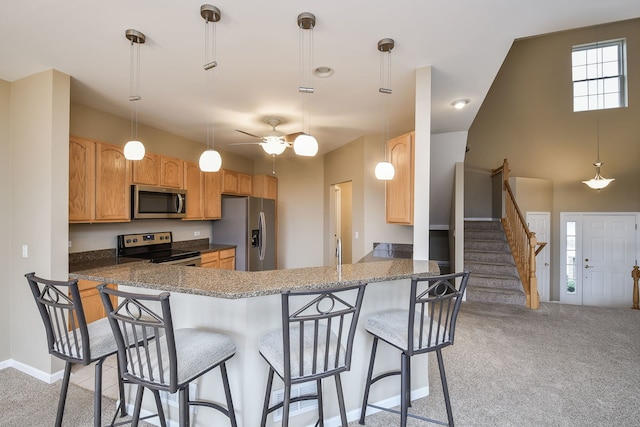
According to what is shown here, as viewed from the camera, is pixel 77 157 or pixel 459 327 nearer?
pixel 77 157

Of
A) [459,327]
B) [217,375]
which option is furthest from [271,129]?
[459,327]

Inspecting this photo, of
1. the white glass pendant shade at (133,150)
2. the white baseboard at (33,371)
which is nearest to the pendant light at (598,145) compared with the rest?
the white glass pendant shade at (133,150)

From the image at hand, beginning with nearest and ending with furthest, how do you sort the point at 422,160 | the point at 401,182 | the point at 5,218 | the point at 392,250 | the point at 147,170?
the point at 422,160, the point at 5,218, the point at 401,182, the point at 147,170, the point at 392,250

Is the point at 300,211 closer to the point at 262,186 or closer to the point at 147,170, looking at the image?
the point at 262,186

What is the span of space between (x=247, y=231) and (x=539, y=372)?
3.98m

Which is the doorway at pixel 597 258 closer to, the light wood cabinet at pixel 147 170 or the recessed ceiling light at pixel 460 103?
the recessed ceiling light at pixel 460 103

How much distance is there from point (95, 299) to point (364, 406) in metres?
2.62

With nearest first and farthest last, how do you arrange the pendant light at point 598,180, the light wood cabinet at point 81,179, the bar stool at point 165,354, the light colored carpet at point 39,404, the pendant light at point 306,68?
the bar stool at point 165,354
the pendant light at point 306,68
the light colored carpet at point 39,404
the light wood cabinet at point 81,179
the pendant light at point 598,180

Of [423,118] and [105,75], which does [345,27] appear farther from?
[105,75]

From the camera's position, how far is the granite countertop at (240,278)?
1.56 metres

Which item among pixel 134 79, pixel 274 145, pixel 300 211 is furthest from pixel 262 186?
pixel 134 79

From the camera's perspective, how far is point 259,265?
5.09 metres

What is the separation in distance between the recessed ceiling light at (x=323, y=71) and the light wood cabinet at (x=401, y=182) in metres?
0.91

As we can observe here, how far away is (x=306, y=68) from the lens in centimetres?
251
